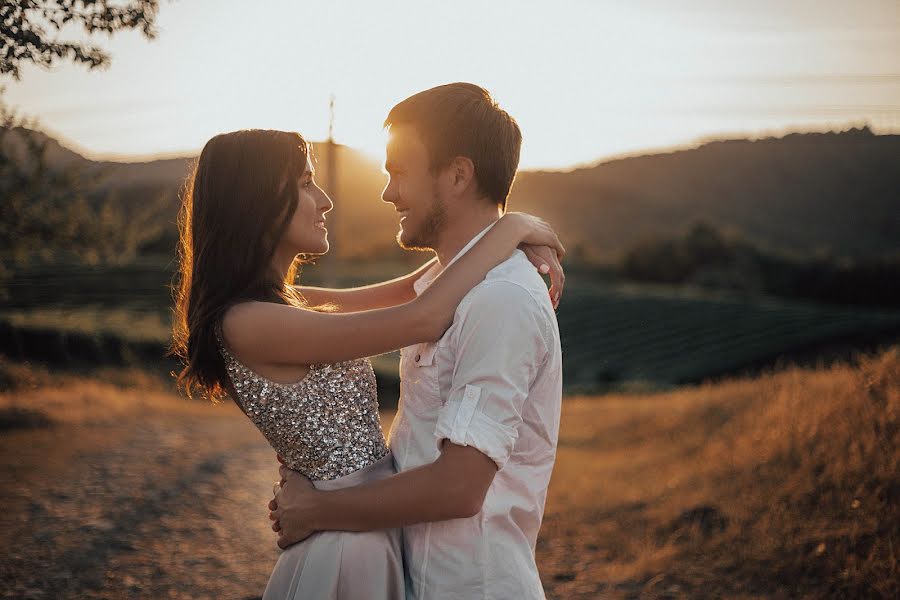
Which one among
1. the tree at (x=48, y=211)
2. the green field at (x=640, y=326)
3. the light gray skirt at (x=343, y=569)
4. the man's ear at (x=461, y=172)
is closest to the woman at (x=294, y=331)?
the light gray skirt at (x=343, y=569)

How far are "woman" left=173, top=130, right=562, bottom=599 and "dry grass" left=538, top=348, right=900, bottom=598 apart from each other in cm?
347

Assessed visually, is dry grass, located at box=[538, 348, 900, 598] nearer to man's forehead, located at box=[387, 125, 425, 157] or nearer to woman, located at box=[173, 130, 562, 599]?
woman, located at box=[173, 130, 562, 599]

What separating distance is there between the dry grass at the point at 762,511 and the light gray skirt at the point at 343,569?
3471 mm

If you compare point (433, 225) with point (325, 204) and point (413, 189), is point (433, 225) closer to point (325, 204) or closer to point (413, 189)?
point (413, 189)

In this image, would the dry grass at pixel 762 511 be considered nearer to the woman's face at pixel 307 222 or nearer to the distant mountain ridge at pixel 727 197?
the woman's face at pixel 307 222

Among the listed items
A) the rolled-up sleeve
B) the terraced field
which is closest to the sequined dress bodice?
the rolled-up sleeve

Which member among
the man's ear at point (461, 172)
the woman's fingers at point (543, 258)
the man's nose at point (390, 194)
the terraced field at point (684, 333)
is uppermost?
the man's ear at point (461, 172)

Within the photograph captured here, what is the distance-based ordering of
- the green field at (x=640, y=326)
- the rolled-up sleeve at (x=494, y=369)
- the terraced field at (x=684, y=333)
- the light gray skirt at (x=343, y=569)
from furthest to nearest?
the terraced field at (x=684, y=333) → the green field at (x=640, y=326) → the light gray skirt at (x=343, y=569) → the rolled-up sleeve at (x=494, y=369)

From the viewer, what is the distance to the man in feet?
6.10

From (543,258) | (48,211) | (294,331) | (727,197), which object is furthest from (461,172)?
(727,197)

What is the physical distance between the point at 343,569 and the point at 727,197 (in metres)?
84.5

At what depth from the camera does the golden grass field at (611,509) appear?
4.87 m

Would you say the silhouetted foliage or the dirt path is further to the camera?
the silhouetted foliage

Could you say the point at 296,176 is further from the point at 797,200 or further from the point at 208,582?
the point at 797,200
